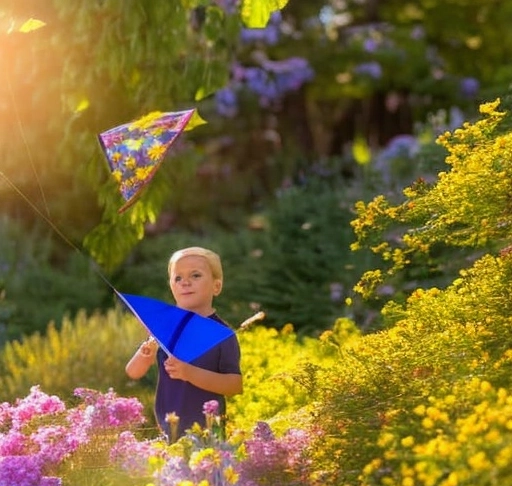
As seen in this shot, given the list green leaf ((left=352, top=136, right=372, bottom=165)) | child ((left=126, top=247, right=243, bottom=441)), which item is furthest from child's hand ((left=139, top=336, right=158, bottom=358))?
green leaf ((left=352, top=136, right=372, bottom=165))

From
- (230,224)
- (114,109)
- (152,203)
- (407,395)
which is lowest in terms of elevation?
(230,224)

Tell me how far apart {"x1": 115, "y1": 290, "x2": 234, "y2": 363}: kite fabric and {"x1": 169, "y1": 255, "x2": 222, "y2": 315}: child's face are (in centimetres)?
24

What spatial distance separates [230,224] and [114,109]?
21.6 ft

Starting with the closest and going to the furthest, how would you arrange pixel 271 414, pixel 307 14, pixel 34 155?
pixel 271 414 < pixel 34 155 < pixel 307 14

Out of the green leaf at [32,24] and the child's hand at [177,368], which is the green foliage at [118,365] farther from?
the green leaf at [32,24]

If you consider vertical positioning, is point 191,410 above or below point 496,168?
below

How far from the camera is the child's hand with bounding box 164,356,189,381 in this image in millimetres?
5223

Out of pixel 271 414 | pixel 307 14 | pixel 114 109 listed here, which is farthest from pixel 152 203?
pixel 307 14

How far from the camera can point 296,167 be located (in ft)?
51.8

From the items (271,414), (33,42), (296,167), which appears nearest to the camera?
(271,414)

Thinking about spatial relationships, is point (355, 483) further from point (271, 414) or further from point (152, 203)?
point (152, 203)

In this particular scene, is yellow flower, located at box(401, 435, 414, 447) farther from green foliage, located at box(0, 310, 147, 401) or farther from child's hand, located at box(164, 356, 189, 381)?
green foliage, located at box(0, 310, 147, 401)

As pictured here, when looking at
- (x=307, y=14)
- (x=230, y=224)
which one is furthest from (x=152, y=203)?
(x=307, y=14)

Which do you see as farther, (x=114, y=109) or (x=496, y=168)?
(x=114, y=109)
